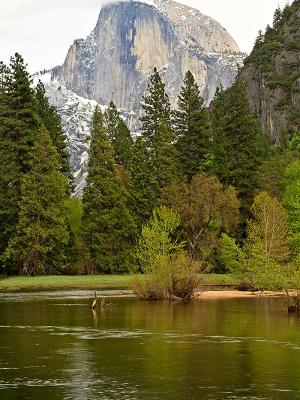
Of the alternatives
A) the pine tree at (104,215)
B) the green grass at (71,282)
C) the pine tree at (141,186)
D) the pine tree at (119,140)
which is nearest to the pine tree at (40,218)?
the green grass at (71,282)

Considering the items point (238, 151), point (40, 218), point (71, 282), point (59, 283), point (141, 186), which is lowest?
point (59, 283)

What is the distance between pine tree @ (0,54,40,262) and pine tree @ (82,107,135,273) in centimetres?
820

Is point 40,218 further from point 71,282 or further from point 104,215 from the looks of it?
point 71,282

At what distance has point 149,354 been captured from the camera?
27.5 meters

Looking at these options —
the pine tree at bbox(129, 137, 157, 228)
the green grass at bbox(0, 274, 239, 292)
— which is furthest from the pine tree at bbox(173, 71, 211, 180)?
the green grass at bbox(0, 274, 239, 292)

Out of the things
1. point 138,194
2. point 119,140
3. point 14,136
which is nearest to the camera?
point 14,136

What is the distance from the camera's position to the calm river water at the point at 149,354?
2120cm

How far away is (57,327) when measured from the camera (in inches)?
1410

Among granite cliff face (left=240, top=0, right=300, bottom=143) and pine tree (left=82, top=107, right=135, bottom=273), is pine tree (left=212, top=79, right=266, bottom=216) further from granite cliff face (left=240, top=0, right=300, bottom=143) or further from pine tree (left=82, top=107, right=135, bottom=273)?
granite cliff face (left=240, top=0, right=300, bottom=143)

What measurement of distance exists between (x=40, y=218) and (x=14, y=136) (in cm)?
1046

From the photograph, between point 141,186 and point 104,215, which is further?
point 141,186

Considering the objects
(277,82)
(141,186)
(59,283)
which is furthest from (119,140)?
(277,82)

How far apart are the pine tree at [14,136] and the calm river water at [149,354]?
36697 millimetres

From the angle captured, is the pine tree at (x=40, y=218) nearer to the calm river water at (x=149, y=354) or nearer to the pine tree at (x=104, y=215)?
the pine tree at (x=104, y=215)
